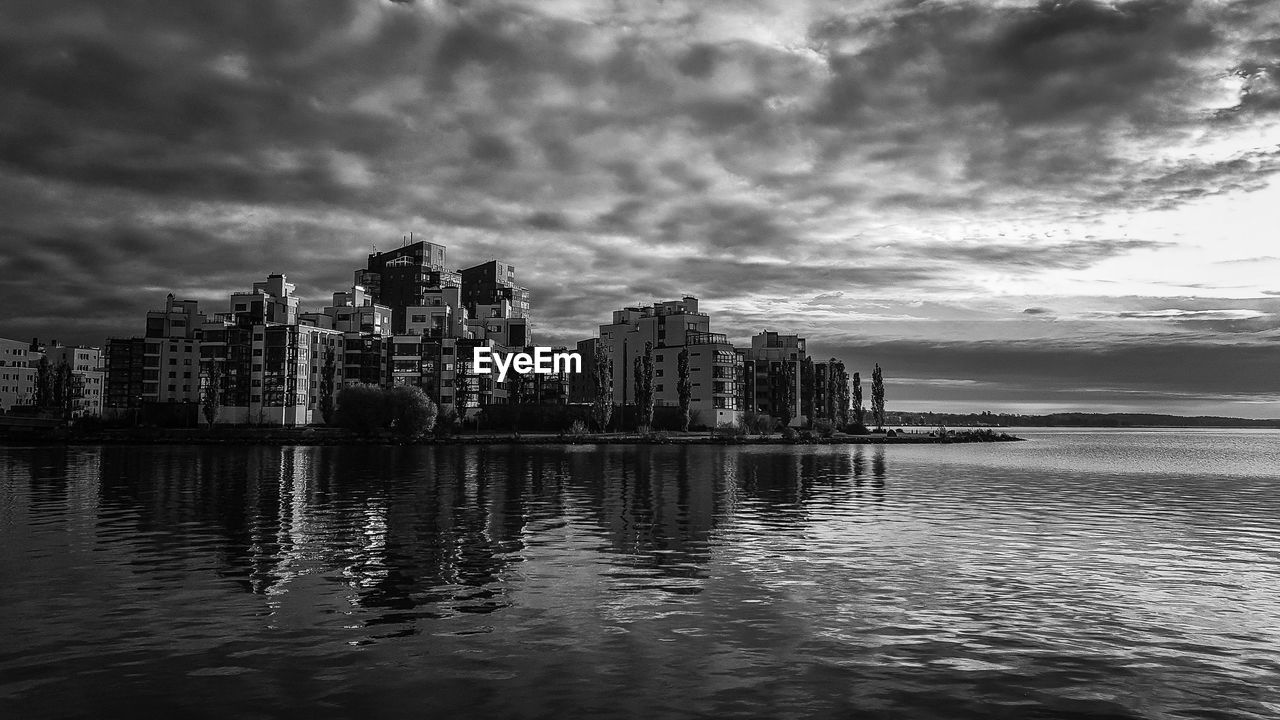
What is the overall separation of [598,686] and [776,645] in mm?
5120

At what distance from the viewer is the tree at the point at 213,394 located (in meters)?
176

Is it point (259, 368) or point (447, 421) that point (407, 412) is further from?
point (259, 368)

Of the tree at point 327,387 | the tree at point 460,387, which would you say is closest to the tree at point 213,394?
the tree at point 327,387

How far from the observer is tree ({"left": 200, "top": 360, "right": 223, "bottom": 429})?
17575cm

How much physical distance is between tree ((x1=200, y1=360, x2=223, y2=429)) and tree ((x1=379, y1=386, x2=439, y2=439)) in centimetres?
4710

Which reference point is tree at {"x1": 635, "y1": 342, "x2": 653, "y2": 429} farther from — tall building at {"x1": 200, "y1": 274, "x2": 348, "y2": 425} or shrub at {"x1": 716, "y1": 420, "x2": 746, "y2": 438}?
tall building at {"x1": 200, "y1": 274, "x2": 348, "y2": 425}

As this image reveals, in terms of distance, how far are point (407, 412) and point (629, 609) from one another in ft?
445

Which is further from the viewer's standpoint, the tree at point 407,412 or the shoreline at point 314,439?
the tree at point 407,412

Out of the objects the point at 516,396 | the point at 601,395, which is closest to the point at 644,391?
the point at 601,395

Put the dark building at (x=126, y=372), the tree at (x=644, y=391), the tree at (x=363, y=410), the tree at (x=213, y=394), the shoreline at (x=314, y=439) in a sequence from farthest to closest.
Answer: the dark building at (x=126, y=372), the tree at (x=644, y=391), the tree at (x=213, y=394), the tree at (x=363, y=410), the shoreline at (x=314, y=439)

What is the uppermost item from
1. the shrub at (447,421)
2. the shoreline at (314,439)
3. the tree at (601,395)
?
the tree at (601,395)

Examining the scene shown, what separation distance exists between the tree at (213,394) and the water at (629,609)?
5223 inches

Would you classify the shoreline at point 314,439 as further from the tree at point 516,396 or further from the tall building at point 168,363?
the tall building at point 168,363

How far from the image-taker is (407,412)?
152 m
